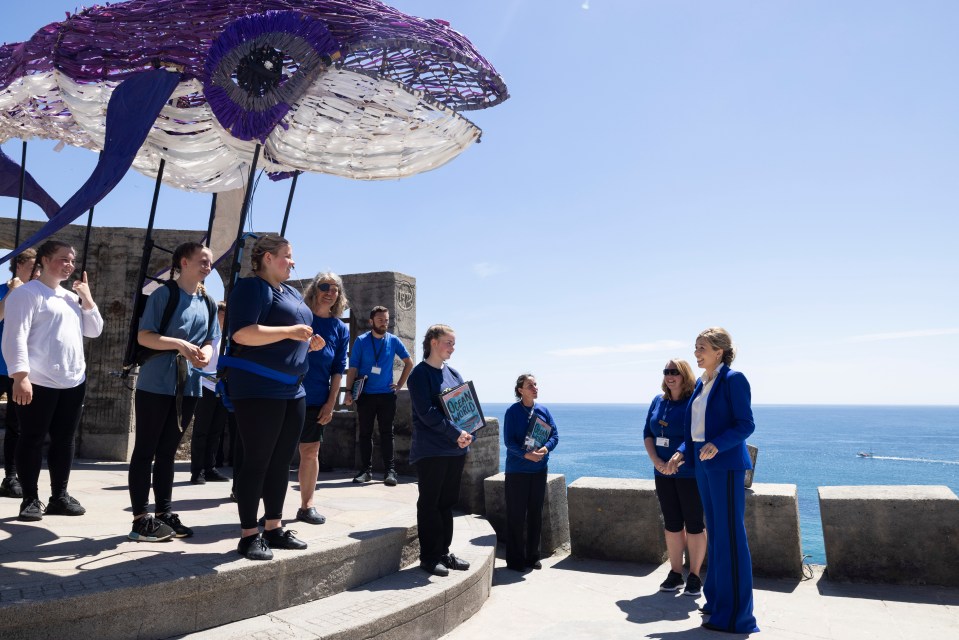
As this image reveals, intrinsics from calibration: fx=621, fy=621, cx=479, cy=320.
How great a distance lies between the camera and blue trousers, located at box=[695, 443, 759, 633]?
3.62 metres

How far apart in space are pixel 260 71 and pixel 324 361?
1.96 metres

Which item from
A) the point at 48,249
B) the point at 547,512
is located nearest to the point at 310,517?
the point at 48,249

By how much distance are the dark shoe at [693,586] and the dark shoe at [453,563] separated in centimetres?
168

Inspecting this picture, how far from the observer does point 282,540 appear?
322 cm

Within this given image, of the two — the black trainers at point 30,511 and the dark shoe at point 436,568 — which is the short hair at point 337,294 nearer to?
the dark shoe at point 436,568

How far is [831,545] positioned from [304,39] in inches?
211

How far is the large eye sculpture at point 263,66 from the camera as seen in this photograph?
373 centimetres

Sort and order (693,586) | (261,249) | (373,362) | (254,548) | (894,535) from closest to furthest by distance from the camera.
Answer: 1. (254,548)
2. (261,249)
3. (693,586)
4. (894,535)
5. (373,362)

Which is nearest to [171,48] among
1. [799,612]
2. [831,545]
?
[799,612]

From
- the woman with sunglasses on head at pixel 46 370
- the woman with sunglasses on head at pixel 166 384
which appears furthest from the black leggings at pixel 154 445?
the woman with sunglasses on head at pixel 46 370

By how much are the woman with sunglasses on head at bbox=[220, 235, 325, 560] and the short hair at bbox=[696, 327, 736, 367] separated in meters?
2.40

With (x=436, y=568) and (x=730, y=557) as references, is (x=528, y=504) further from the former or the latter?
(x=730, y=557)

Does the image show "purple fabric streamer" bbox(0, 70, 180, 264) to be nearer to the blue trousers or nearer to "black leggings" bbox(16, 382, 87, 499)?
"black leggings" bbox(16, 382, 87, 499)

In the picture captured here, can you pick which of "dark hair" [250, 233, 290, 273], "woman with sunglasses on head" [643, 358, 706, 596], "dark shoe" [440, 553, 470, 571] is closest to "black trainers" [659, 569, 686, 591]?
"woman with sunglasses on head" [643, 358, 706, 596]
